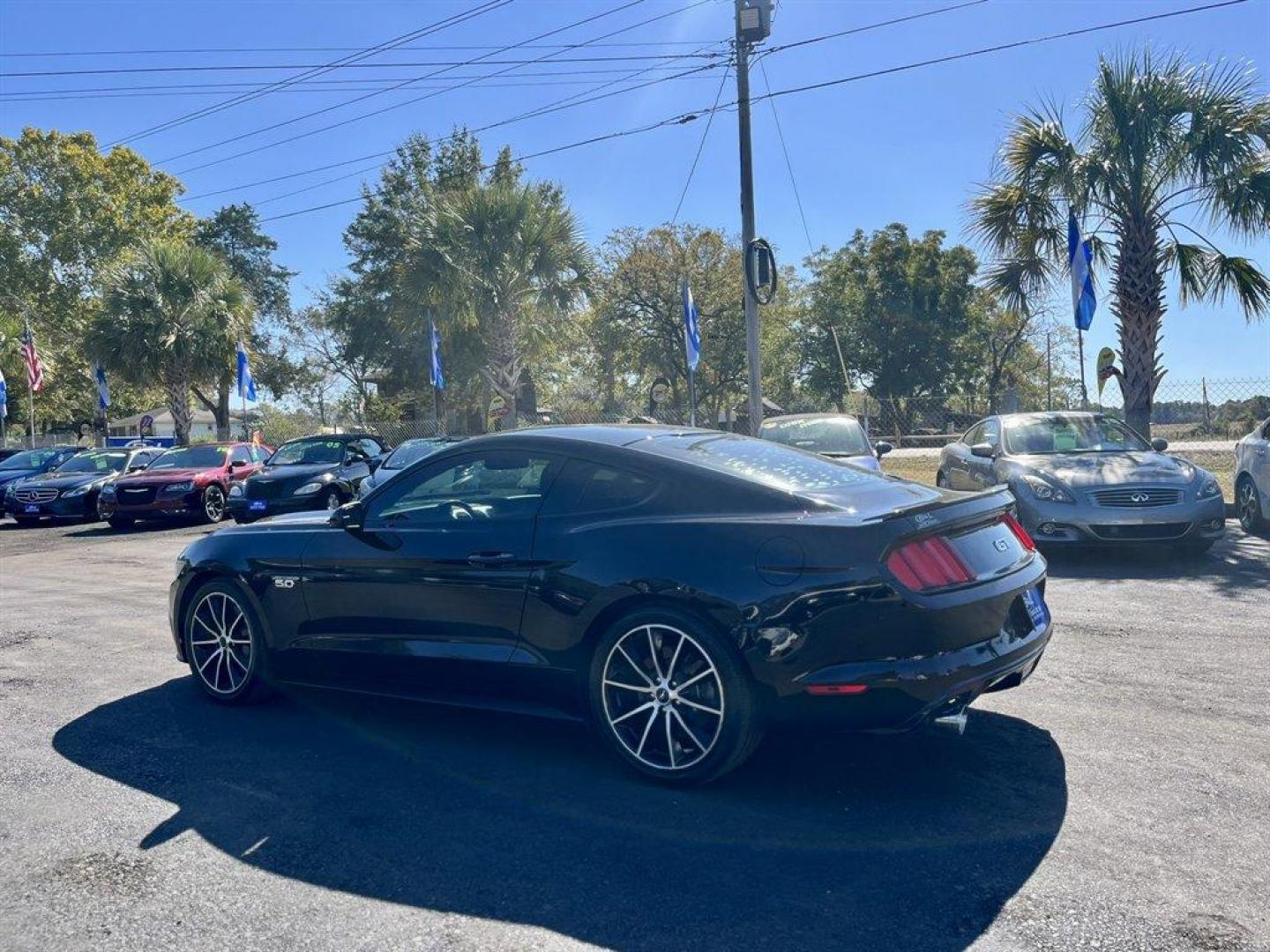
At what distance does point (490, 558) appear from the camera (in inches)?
174

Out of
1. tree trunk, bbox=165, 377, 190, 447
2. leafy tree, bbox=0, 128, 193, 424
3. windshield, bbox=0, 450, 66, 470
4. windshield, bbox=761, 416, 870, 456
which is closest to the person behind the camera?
windshield, bbox=761, 416, 870, 456

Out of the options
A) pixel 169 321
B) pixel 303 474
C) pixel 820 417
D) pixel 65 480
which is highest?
→ pixel 169 321

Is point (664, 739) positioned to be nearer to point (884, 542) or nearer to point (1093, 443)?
point (884, 542)

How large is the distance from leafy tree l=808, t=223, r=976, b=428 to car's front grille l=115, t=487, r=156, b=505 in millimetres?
30992

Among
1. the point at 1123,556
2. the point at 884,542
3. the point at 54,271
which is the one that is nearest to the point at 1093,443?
the point at 1123,556

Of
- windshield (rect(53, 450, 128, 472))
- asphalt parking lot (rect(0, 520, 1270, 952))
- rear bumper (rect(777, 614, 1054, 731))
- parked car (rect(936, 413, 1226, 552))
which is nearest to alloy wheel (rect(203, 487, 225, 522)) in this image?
windshield (rect(53, 450, 128, 472))

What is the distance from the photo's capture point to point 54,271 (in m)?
42.9

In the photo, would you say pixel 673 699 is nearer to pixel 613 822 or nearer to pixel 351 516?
pixel 613 822

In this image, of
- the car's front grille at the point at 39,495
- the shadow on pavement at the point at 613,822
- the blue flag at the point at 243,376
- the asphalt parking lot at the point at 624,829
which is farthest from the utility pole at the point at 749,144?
the blue flag at the point at 243,376

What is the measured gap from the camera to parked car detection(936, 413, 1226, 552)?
8836 millimetres

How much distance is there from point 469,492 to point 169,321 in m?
24.9

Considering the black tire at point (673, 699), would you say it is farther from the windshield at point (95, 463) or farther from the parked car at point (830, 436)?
the windshield at point (95, 463)

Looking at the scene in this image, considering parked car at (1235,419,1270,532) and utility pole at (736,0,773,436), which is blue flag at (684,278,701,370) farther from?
parked car at (1235,419,1270,532)

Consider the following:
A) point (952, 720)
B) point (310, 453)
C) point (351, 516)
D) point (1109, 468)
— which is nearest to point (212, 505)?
point (310, 453)
